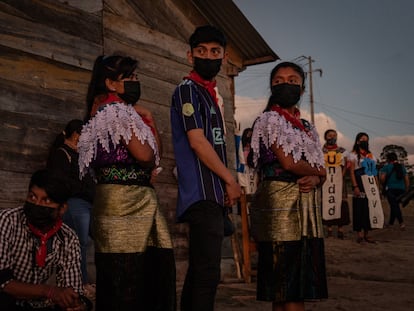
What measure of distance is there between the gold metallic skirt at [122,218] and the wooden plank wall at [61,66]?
6.62 ft

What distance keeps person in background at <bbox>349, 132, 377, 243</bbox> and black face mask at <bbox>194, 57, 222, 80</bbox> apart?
7.13 meters

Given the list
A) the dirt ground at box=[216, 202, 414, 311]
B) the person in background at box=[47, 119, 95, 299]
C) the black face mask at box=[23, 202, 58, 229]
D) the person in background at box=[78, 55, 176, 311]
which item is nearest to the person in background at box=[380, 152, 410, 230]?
the dirt ground at box=[216, 202, 414, 311]

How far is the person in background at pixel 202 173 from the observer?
9.00 ft

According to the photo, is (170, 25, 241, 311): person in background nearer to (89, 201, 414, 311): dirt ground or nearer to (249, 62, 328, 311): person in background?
(249, 62, 328, 311): person in background

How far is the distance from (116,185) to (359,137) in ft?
25.0

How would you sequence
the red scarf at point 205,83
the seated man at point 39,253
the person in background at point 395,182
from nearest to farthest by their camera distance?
the seated man at point 39,253 → the red scarf at point 205,83 → the person in background at point 395,182

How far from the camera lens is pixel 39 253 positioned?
9.22ft

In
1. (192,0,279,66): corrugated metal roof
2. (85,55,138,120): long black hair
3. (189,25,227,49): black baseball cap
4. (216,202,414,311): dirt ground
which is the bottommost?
(216,202,414,311): dirt ground

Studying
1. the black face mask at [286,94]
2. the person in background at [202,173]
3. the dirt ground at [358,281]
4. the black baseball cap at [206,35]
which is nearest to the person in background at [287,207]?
the black face mask at [286,94]

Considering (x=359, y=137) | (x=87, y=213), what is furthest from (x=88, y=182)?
(x=359, y=137)

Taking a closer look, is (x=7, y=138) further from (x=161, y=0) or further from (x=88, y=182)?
(x=161, y=0)

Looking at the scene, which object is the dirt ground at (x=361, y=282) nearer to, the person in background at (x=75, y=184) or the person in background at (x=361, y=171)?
the person in background at (x=361, y=171)

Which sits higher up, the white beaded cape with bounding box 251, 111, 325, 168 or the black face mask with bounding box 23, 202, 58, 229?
the white beaded cape with bounding box 251, 111, 325, 168

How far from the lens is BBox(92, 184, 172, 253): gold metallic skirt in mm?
2869
